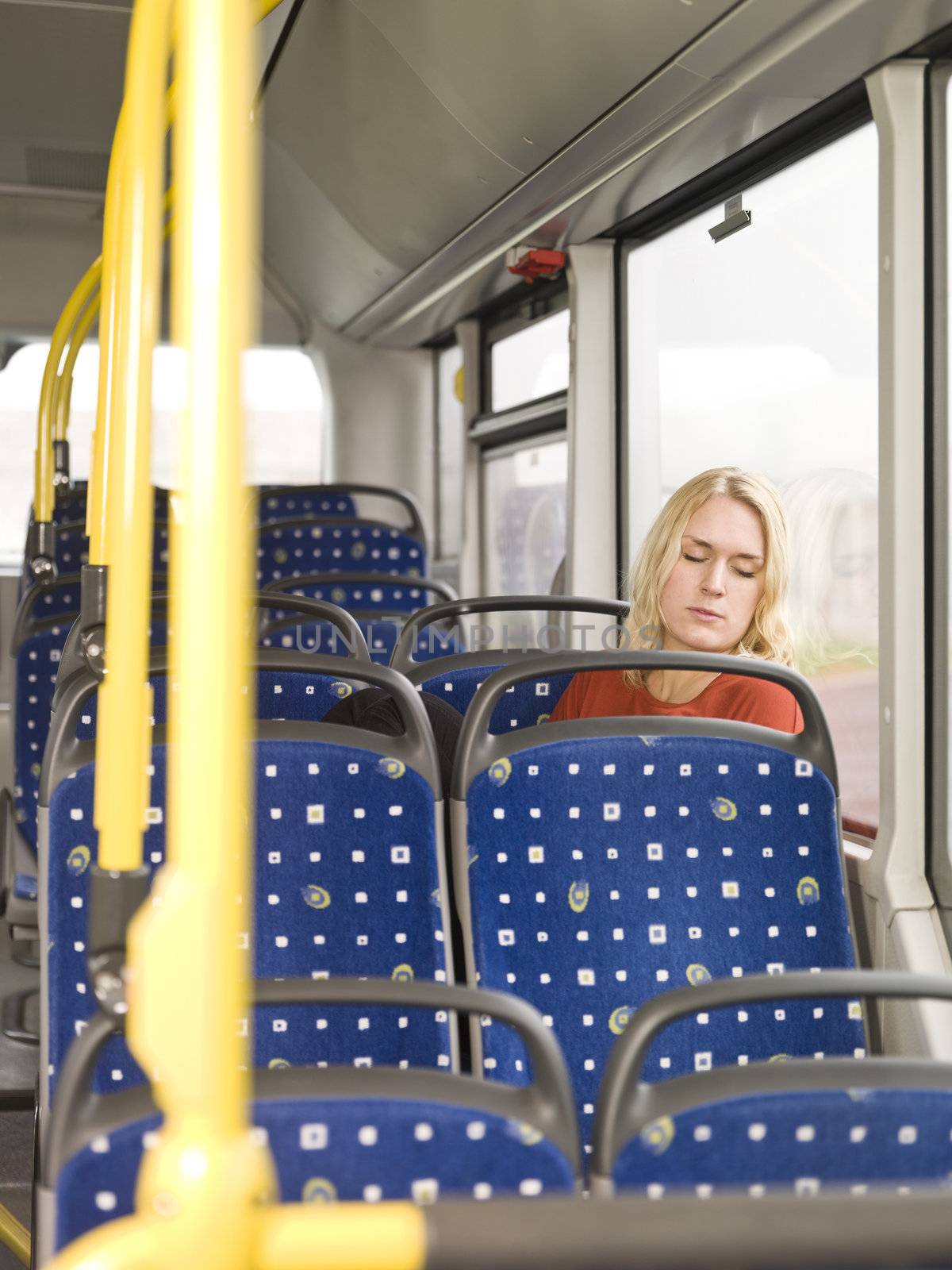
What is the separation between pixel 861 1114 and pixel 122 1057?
0.99 meters

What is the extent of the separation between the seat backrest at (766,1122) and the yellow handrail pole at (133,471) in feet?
1.29

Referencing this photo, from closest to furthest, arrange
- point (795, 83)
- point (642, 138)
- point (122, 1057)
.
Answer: point (122, 1057) → point (795, 83) → point (642, 138)

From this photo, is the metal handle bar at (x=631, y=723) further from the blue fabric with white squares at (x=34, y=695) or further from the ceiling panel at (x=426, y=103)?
the blue fabric with white squares at (x=34, y=695)

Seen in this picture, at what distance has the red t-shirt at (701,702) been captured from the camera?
226 cm

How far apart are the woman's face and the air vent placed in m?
4.18

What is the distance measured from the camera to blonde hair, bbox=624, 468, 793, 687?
2.48 m

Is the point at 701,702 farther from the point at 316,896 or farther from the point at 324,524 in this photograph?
the point at 324,524

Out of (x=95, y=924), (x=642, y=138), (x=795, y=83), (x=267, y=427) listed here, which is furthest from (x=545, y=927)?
(x=267, y=427)

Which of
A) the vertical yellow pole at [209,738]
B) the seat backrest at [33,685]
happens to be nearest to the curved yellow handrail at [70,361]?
the seat backrest at [33,685]

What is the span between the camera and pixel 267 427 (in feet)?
21.7

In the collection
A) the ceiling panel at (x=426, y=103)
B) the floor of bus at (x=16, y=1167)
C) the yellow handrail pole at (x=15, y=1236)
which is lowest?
the floor of bus at (x=16, y=1167)

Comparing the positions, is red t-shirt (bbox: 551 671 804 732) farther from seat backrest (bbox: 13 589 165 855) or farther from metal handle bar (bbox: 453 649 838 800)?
seat backrest (bbox: 13 589 165 855)

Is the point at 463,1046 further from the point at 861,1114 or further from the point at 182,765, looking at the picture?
the point at 182,765

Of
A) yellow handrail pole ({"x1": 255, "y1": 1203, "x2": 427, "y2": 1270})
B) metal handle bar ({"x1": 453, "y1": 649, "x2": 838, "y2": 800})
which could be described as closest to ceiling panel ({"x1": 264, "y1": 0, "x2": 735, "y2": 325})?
metal handle bar ({"x1": 453, "y1": 649, "x2": 838, "y2": 800})
